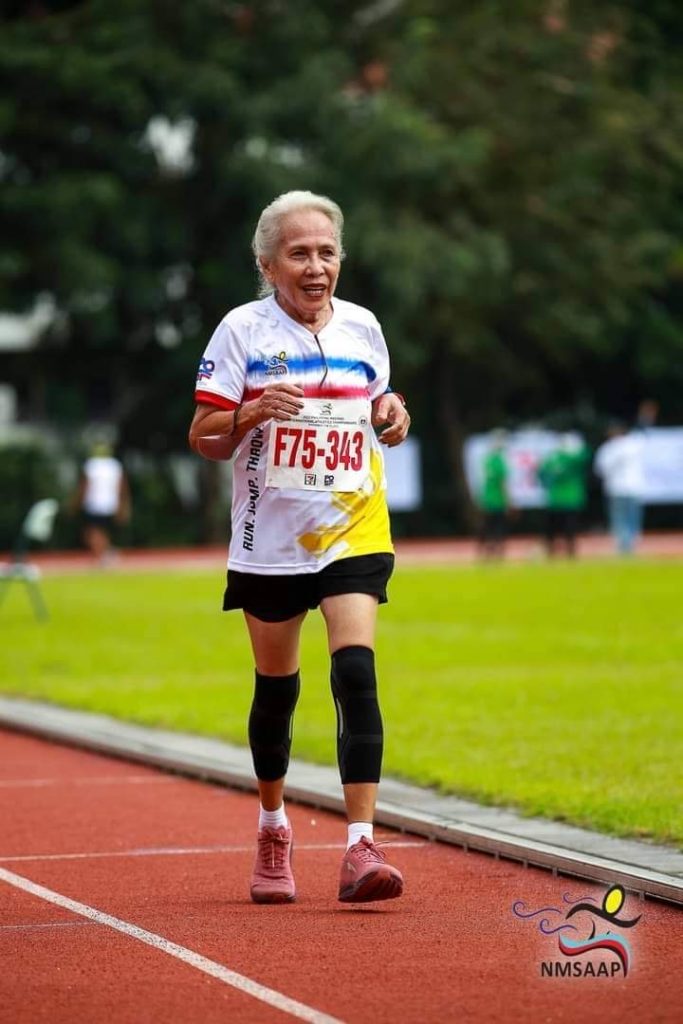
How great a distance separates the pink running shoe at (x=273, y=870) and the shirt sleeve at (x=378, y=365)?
57.0 inches

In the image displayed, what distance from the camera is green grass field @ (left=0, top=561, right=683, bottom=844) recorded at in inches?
386

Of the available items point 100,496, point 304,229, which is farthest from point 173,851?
point 100,496

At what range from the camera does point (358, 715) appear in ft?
22.2

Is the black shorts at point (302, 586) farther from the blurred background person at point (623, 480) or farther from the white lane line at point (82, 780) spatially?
the blurred background person at point (623, 480)

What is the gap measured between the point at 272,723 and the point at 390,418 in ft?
3.51

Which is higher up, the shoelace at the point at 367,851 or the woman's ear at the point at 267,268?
the woman's ear at the point at 267,268

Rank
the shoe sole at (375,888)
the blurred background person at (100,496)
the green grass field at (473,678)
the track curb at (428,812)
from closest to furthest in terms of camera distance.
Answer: the shoe sole at (375,888)
the track curb at (428,812)
the green grass field at (473,678)
the blurred background person at (100,496)

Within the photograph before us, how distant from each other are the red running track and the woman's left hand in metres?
1.47

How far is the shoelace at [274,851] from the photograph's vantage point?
7000mm

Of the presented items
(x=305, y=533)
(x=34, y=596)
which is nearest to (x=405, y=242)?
(x=34, y=596)

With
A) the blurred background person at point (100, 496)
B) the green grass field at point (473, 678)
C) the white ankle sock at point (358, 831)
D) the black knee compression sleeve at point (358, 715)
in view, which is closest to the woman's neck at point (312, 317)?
the black knee compression sleeve at point (358, 715)

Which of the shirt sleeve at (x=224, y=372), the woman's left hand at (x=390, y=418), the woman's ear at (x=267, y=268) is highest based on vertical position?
the woman's ear at (x=267, y=268)

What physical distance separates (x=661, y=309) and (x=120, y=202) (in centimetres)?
1462

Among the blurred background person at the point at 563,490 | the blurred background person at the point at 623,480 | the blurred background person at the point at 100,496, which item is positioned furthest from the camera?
the blurred background person at the point at 100,496
